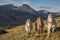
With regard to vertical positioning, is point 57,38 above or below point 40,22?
below

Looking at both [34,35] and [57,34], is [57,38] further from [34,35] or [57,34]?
[34,35]

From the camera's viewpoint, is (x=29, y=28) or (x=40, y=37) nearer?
(x=40, y=37)

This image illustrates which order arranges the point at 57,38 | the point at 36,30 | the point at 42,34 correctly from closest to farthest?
the point at 57,38
the point at 42,34
the point at 36,30

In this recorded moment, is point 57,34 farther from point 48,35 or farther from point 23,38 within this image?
point 23,38

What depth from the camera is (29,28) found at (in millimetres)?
33812

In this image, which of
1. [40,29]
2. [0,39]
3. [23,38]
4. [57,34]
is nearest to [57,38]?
[57,34]

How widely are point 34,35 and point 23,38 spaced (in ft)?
6.44

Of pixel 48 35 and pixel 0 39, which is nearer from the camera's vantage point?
pixel 48 35

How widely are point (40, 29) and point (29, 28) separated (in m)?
2.09

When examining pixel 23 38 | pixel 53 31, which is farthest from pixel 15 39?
pixel 53 31

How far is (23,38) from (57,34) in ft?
19.3

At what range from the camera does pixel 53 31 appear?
31812 mm

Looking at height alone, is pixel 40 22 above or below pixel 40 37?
above

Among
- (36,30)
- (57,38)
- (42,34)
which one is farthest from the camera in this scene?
(36,30)
